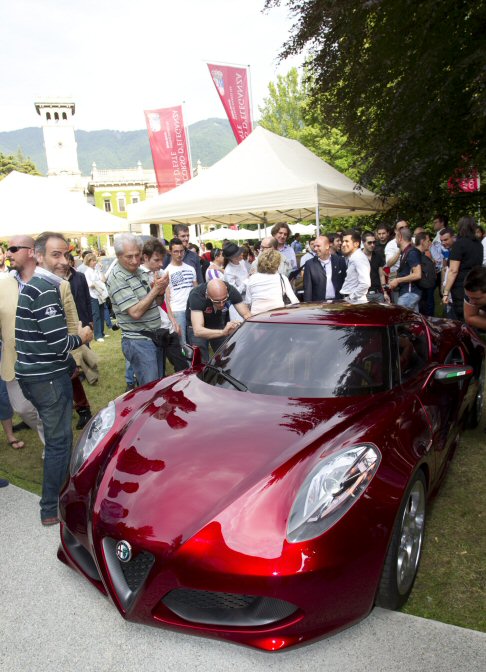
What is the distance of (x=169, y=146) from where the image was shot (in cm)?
1473

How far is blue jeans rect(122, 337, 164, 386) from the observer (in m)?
4.55

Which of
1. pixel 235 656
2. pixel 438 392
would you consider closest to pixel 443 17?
pixel 438 392

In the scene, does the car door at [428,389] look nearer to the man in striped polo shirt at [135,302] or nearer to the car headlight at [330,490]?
the car headlight at [330,490]

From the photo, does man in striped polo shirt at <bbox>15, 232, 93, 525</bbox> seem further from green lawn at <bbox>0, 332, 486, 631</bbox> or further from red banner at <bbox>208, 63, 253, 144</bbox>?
red banner at <bbox>208, 63, 253, 144</bbox>

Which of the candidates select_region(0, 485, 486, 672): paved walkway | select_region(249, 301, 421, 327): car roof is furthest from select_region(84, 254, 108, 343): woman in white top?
select_region(0, 485, 486, 672): paved walkway

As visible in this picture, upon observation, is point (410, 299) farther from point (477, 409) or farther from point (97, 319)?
point (97, 319)

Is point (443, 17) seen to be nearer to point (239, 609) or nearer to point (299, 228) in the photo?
point (239, 609)

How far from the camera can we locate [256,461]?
2.31 m

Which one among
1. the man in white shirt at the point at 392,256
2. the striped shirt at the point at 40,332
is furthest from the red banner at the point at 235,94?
the striped shirt at the point at 40,332

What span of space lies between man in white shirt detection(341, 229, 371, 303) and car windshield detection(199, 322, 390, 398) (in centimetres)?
330

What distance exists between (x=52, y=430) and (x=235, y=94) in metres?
12.0

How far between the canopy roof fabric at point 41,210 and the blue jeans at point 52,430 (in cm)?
633

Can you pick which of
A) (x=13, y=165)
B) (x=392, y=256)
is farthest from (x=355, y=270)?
(x=13, y=165)

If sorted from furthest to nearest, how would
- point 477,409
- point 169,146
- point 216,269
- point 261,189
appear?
point 169,146 → point 261,189 → point 216,269 → point 477,409
